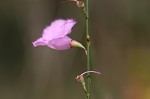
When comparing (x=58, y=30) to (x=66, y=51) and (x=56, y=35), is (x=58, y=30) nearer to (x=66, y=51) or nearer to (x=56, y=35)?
(x=56, y=35)

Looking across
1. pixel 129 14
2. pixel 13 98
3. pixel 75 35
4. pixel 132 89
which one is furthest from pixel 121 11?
pixel 132 89

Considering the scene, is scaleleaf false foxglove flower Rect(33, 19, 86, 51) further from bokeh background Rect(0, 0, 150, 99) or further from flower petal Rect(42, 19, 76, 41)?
bokeh background Rect(0, 0, 150, 99)

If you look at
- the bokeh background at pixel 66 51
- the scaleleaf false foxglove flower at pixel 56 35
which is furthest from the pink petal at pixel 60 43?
the bokeh background at pixel 66 51

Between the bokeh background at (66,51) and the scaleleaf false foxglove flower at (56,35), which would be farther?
the bokeh background at (66,51)

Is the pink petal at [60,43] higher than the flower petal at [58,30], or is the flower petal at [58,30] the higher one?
the flower petal at [58,30]

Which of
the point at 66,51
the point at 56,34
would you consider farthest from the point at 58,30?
the point at 66,51

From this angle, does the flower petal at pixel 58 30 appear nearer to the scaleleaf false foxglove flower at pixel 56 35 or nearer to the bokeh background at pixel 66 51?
the scaleleaf false foxglove flower at pixel 56 35

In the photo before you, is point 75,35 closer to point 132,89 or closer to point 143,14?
point 143,14
